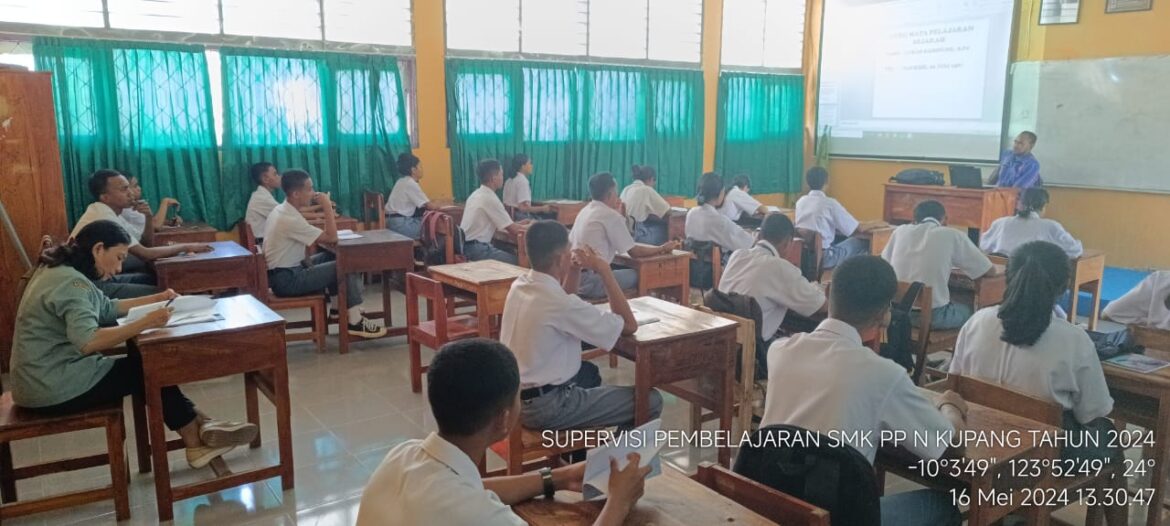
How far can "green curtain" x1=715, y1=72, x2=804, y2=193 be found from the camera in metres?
9.39

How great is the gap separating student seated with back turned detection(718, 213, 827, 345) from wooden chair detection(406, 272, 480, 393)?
4.32 feet

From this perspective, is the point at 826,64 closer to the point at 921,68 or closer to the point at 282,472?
the point at 921,68

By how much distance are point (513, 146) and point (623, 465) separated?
649cm

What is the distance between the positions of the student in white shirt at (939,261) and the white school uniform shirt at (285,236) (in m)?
3.26

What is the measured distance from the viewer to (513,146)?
7.77 meters

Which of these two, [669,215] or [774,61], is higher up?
[774,61]

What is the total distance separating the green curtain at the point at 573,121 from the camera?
7516 mm

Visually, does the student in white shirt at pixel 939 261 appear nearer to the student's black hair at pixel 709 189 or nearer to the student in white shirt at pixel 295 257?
the student's black hair at pixel 709 189

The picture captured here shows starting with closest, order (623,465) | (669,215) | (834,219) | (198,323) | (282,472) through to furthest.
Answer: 1. (623,465)
2. (198,323)
3. (282,472)
4. (834,219)
5. (669,215)

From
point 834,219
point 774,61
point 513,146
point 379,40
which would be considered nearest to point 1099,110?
point 834,219

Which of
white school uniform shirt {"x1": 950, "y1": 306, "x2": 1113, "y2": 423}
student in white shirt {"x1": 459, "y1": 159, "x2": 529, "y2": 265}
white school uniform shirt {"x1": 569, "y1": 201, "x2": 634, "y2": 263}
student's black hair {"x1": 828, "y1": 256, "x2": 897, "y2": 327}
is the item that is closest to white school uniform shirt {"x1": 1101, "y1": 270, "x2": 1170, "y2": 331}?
white school uniform shirt {"x1": 950, "y1": 306, "x2": 1113, "y2": 423}

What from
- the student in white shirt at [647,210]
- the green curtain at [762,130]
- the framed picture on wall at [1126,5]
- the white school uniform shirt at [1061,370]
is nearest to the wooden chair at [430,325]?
the white school uniform shirt at [1061,370]

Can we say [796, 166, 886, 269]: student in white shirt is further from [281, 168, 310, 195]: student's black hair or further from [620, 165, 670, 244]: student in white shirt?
[281, 168, 310, 195]: student's black hair

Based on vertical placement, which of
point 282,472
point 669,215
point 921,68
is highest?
point 921,68
